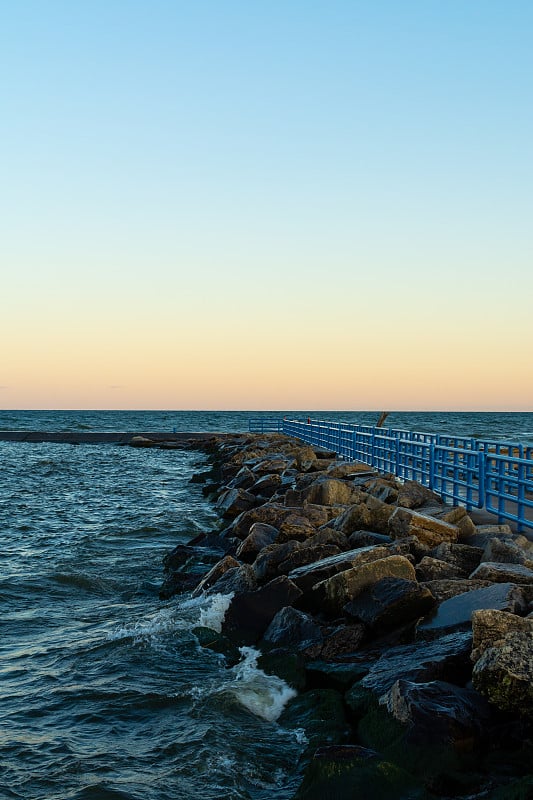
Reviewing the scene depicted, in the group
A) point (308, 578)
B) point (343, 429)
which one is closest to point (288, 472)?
point (343, 429)

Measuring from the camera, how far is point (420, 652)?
5.55 m

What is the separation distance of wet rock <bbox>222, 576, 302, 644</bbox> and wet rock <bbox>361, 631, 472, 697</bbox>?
1.81m

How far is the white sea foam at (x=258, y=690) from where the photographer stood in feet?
18.9

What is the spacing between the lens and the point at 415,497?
11.2 meters

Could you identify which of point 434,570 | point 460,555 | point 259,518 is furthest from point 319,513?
point 434,570

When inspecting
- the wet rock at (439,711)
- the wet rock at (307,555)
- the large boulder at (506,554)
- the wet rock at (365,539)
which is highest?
the large boulder at (506,554)

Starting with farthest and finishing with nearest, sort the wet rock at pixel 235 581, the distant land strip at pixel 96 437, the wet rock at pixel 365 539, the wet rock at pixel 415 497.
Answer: the distant land strip at pixel 96 437
the wet rock at pixel 415 497
the wet rock at pixel 365 539
the wet rock at pixel 235 581

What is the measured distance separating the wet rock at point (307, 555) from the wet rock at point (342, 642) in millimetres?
1983

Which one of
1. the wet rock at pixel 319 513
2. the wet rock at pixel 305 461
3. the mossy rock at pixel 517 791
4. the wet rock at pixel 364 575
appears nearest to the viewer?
the mossy rock at pixel 517 791

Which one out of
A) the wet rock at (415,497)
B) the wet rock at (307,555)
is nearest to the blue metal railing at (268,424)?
the wet rock at (415,497)

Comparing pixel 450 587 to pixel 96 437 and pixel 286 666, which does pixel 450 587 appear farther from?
pixel 96 437

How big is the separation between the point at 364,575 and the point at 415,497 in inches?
177

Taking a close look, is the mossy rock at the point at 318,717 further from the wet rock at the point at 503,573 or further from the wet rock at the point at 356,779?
the wet rock at the point at 503,573

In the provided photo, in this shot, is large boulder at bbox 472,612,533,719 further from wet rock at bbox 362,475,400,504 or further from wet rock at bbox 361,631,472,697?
wet rock at bbox 362,475,400,504
